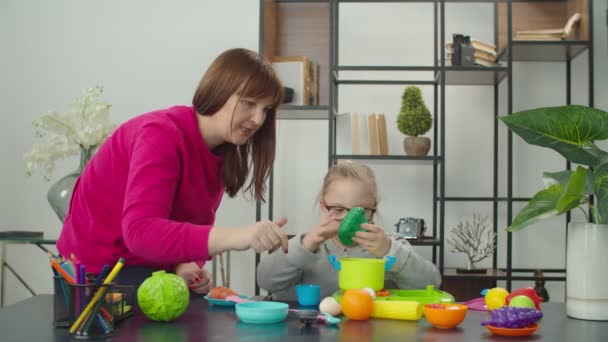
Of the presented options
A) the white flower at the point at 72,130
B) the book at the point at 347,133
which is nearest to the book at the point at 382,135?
the book at the point at 347,133

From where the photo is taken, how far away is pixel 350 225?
163 cm

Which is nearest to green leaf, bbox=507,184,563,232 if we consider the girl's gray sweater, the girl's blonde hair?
the girl's gray sweater

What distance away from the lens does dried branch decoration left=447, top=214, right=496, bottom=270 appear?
3582 millimetres

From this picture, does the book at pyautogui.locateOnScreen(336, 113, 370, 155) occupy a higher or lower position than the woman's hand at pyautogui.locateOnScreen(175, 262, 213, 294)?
higher

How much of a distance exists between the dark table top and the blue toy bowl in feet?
0.04

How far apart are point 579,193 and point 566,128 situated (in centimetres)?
12

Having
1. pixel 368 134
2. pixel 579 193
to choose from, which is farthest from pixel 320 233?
pixel 368 134

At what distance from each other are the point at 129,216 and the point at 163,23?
2.79 meters

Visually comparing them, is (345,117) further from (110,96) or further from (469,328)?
(469,328)

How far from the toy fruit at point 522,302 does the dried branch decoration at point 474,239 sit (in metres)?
2.21

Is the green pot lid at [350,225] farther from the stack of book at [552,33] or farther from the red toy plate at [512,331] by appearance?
the stack of book at [552,33]

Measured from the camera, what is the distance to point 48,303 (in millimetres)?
1446

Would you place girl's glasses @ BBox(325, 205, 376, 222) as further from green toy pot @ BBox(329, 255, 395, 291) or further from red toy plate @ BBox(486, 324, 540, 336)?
red toy plate @ BBox(486, 324, 540, 336)

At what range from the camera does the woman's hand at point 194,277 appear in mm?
1665
